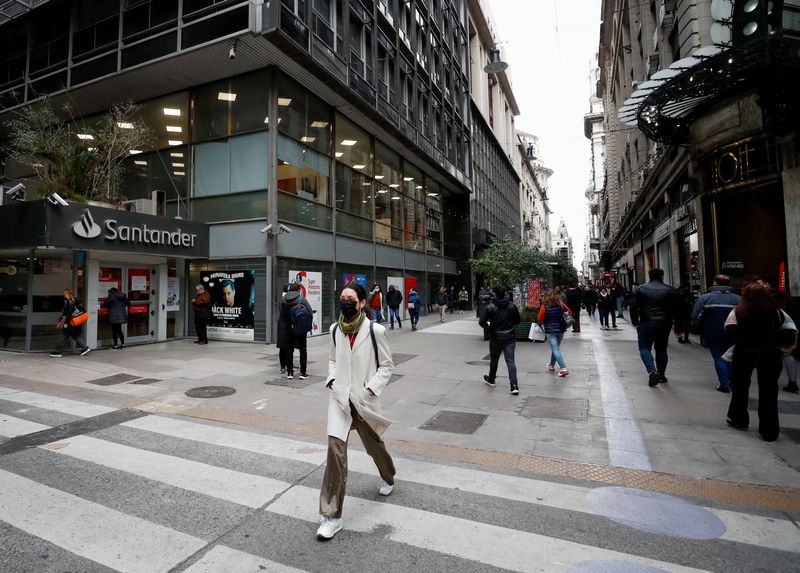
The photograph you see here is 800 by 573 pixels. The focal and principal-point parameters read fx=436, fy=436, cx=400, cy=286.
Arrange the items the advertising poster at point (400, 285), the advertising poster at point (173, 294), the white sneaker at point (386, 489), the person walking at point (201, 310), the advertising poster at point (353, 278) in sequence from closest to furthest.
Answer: the white sneaker at point (386, 489), the person walking at point (201, 310), the advertising poster at point (173, 294), the advertising poster at point (353, 278), the advertising poster at point (400, 285)

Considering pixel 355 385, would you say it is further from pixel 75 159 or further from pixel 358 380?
pixel 75 159

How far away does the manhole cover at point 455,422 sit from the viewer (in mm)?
5590

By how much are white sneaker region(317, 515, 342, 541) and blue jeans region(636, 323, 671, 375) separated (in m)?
6.23

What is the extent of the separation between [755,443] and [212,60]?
15.6 meters

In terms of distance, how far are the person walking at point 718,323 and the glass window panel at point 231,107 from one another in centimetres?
1282

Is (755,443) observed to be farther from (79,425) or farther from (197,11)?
(197,11)

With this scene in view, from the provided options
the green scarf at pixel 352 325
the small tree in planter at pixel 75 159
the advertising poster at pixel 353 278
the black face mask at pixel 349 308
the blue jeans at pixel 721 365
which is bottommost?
the blue jeans at pixel 721 365

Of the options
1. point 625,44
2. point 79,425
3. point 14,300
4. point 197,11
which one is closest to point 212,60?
point 197,11

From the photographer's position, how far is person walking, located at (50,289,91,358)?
1083cm

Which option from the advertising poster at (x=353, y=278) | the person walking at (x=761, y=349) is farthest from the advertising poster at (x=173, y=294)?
the person walking at (x=761, y=349)

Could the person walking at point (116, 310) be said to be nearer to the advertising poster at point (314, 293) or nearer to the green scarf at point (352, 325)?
the advertising poster at point (314, 293)

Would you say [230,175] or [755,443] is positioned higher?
[230,175]

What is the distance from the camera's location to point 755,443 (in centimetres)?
481

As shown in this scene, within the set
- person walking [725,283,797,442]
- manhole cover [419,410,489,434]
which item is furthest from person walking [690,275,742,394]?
manhole cover [419,410,489,434]
